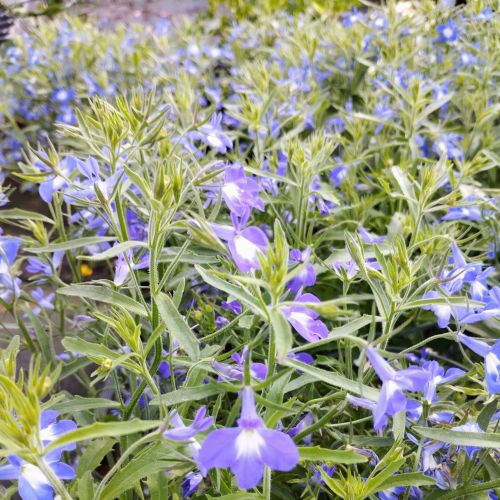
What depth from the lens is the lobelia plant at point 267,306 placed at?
79cm

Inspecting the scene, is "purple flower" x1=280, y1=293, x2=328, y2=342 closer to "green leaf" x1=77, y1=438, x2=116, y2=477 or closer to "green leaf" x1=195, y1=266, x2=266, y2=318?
"green leaf" x1=195, y1=266, x2=266, y2=318

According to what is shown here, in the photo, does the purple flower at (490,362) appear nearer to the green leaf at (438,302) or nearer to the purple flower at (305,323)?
the green leaf at (438,302)

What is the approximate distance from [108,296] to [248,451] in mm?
425

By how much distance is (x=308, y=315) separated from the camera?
35.3 inches

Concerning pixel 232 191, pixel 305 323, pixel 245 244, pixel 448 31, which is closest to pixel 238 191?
pixel 232 191

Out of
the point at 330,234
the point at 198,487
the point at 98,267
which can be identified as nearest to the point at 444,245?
the point at 330,234

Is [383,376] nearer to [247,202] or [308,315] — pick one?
[308,315]

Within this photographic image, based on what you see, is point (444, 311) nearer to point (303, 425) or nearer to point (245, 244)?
point (303, 425)

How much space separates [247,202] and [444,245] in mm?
556

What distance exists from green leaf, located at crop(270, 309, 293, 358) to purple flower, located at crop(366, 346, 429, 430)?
0.11 metres

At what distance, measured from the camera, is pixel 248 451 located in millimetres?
701

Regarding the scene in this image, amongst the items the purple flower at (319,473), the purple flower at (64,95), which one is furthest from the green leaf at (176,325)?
the purple flower at (64,95)

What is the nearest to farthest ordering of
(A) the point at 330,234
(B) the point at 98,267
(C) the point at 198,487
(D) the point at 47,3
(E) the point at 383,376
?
1. (E) the point at 383,376
2. (C) the point at 198,487
3. (A) the point at 330,234
4. (B) the point at 98,267
5. (D) the point at 47,3

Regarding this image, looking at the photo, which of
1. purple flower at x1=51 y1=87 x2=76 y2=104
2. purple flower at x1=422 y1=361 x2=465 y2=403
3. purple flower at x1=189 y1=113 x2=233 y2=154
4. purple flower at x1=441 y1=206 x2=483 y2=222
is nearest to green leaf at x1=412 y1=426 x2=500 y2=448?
purple flower at x1=422 y1=361 x2=465 y2=403
